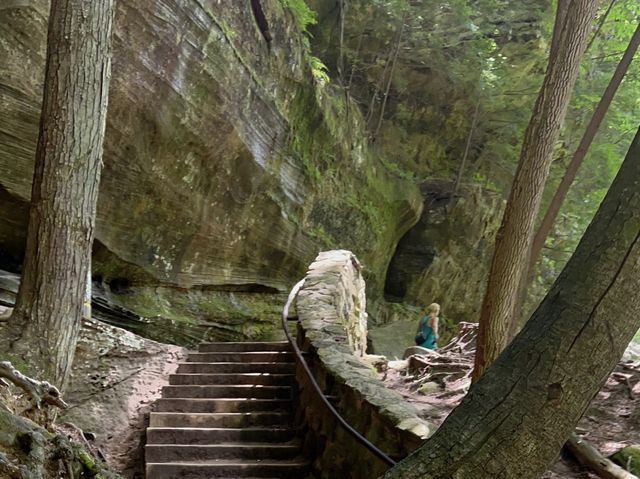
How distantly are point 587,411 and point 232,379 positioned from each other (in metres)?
4.31

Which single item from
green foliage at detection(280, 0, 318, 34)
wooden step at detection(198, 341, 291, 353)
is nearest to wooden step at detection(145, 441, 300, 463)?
wooden step at detection(198, 341, 291, 353)

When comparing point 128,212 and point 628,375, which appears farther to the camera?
point 128,212

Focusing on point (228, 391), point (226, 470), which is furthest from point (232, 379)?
point (226, 470)

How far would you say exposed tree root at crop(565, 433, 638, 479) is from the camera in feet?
11.9

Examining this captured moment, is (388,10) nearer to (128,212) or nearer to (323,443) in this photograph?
(128,212)

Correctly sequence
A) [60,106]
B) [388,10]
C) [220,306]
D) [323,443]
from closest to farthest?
1. [323,443]
2. [60,106]
3. [220,306]
4. [388,10]

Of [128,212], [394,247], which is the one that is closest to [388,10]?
[394,247]

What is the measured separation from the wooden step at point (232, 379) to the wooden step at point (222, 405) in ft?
1.40

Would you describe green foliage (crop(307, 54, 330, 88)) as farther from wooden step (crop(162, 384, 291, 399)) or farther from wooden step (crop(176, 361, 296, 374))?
wooden step (crop(162, 384, 291, 399))

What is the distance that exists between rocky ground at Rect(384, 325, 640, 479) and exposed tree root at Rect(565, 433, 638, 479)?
5 cm

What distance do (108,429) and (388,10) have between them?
43.2 ft

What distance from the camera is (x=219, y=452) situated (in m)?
5.29

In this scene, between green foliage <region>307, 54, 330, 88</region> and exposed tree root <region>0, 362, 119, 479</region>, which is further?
green foliage <region>307, 54, 330, 88</region>

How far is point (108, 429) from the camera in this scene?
Result: 5.76 metres
